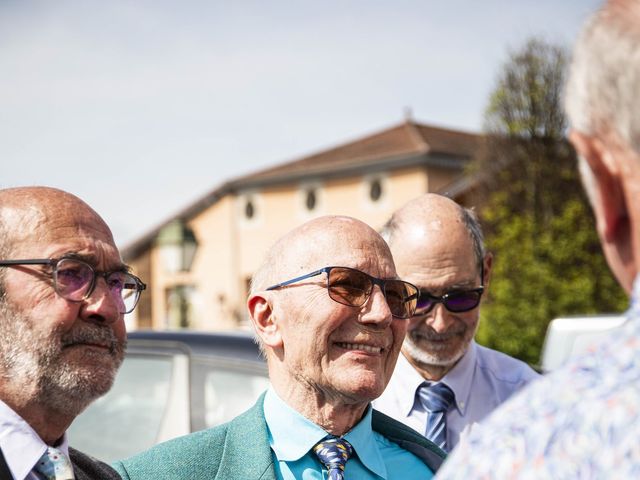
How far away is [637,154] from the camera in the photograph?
1.05 meters

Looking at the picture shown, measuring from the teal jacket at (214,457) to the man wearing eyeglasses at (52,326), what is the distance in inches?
4.8

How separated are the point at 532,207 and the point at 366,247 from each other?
19100mm

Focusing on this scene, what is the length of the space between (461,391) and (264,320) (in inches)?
42.2

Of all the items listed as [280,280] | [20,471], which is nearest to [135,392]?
[280,280]

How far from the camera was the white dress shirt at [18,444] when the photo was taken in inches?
79.4

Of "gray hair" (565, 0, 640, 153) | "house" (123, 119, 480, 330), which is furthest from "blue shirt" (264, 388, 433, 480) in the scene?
"house" (123, 119, 480, 330)

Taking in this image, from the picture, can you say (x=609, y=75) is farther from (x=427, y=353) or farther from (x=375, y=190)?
(x=375, y=190)

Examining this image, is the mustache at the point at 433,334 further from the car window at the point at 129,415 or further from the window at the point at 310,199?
the window at the point at 310,199

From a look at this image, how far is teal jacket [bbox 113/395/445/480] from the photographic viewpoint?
2.36m

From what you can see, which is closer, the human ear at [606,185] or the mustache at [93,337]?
the human ear at [606,185]

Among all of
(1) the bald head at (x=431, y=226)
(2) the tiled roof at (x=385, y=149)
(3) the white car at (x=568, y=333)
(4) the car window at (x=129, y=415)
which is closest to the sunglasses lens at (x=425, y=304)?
(1) the bald head at (x=431, y=226)

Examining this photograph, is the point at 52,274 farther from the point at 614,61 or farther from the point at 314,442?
the point at 614,61

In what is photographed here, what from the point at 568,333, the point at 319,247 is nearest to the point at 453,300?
the point at 319,247

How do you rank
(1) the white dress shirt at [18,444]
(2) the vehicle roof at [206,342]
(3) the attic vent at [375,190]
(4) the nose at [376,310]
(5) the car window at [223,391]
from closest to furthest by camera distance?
1. (1) the white dress shirt at [18,444]
2. (4) the nose at [376,310]
3. (5) the car window at [223,391]
4. (2) the vehicle roof at [206,342]
5. (3) the attic vent at [375,190]
